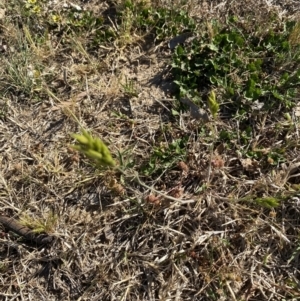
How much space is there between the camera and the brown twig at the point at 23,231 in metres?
2.61

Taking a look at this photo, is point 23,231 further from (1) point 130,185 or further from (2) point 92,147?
(2) point 92,147

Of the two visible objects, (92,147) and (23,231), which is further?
(23,231)

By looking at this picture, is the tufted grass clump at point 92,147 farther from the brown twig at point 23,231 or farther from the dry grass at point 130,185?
the brown twig at point 23,231

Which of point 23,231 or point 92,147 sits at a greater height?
point 92,147

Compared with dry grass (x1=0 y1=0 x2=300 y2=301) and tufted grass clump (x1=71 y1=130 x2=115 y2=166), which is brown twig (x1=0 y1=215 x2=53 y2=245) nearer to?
dry grass (x1=0 y1=0 x2=300 y2=301)

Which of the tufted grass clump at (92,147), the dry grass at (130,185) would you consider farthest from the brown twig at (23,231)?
the tufted grass clump at (92,147)

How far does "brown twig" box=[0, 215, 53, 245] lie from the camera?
8.55ft

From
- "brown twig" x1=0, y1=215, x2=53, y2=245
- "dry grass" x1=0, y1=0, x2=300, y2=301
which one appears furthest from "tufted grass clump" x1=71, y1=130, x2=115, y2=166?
"brown twig" x1=0, y1=215, x2=53, y2=245

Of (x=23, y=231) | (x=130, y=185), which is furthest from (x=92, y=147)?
(x=23, y=231)

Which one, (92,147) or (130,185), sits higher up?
(92,147)

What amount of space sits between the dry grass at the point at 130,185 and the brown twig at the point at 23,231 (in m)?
0.04

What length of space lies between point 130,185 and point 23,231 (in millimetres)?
712

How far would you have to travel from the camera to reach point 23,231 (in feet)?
8.64

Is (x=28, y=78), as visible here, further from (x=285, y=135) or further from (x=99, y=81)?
(x=285, y=135)
